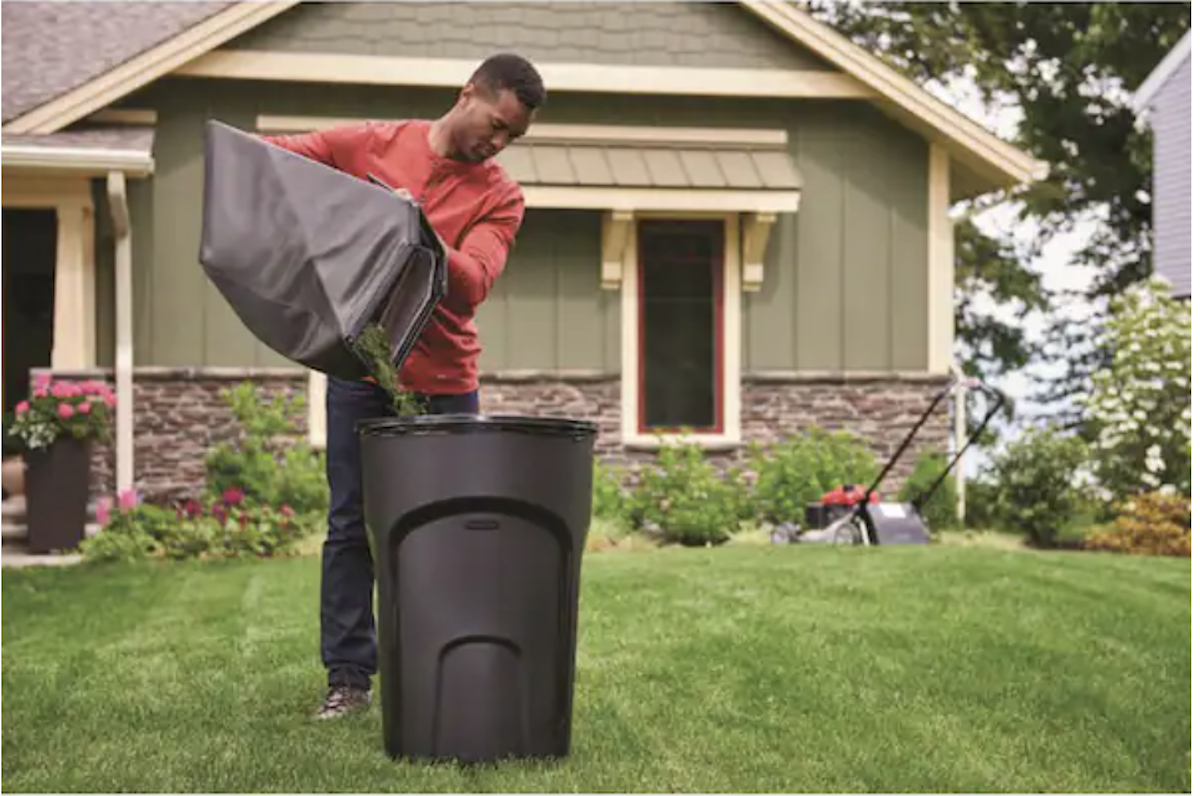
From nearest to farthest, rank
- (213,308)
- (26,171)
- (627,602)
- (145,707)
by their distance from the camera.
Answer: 1. (145,707)
2. (627,602)
3. (26,171)
4. (213,308)

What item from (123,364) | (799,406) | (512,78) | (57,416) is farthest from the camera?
(799,406)

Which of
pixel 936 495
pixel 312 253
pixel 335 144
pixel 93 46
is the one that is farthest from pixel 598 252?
pixel 312 253

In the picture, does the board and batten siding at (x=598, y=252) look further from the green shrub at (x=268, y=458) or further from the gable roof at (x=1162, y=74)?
the gable roof at (x=1162, y=74)

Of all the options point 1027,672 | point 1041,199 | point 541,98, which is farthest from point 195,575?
point 1041,199

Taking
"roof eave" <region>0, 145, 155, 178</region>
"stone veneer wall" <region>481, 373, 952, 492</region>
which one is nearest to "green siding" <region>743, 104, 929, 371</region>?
"stone veneer wall" <region>481, 373, 952, 492</region>

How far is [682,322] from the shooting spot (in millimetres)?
12211

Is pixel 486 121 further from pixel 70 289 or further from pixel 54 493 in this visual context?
pixel 70 289

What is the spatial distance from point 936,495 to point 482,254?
26.3 feet

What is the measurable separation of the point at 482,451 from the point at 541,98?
96cm

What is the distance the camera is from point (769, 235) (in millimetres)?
12211

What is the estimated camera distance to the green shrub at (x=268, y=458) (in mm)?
10633

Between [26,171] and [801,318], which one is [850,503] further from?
[26,171]

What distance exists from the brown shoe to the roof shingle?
7.84m

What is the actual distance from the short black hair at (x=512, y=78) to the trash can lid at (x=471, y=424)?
847 mm
